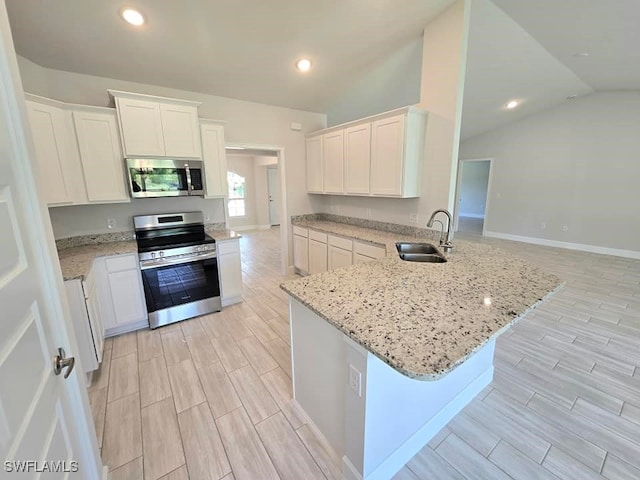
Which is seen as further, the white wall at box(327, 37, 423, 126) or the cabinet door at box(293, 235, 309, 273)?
the cabinet door at box(293, 235, 309, 273)

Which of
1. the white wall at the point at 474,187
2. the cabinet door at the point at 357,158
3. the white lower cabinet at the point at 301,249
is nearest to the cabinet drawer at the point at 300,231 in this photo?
the white lower cabinet at the point at 301,249

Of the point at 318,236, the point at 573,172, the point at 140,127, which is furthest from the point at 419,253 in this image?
the point at 573,172

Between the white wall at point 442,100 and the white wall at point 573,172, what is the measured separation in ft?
15.7

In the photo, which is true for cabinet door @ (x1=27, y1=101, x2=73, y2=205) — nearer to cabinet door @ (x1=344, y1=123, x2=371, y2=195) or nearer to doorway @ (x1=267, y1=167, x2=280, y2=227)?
cabinet door @ (x1=344, y1=123, x2=371, y2=195)

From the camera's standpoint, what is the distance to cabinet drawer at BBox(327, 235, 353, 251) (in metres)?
3.60

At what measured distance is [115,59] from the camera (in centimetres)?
270

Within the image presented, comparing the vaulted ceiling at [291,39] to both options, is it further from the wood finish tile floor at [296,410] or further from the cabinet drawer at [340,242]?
the wood finish tile floor at [296,410]

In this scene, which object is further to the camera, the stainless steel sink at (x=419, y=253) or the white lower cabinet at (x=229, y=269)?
the white lower cabinet at (x=229, y=269)

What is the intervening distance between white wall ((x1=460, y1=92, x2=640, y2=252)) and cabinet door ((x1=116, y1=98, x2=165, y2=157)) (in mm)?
7429

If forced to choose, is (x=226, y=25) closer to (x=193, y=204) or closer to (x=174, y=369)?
(x=193, y=204)

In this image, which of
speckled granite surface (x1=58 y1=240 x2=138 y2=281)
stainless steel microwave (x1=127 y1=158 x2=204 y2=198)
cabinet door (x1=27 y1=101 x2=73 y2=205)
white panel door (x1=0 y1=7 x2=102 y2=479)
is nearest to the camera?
white panel door (x1=0 y1=7 x2=102 y2=479)

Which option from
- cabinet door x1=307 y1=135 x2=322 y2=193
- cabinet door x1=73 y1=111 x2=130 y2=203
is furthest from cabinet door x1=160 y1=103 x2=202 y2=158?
cabinet door x1=307 y1=135 x2=322 y2=193

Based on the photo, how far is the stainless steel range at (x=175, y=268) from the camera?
289cm

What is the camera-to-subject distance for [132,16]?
7.44 ft
